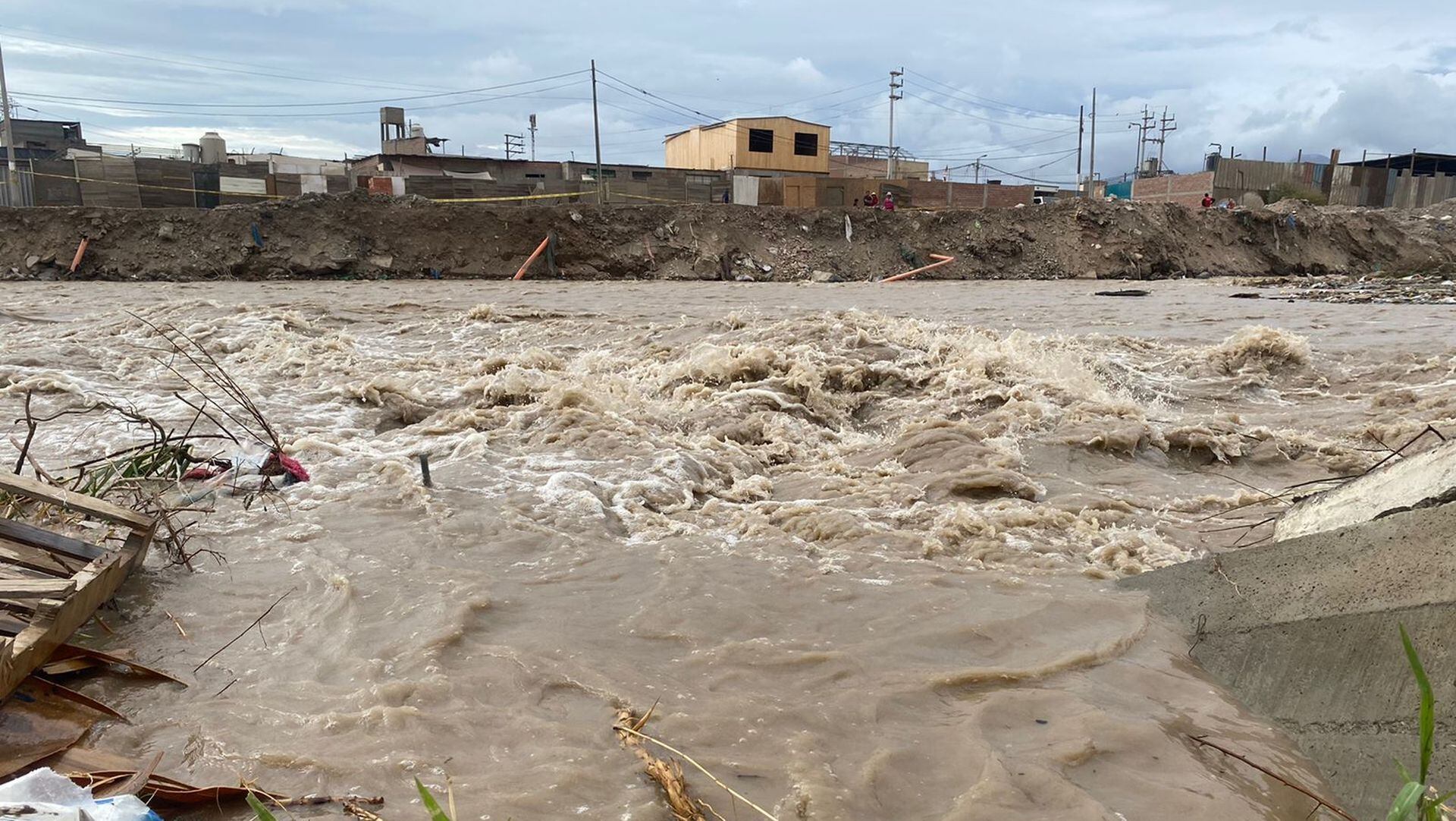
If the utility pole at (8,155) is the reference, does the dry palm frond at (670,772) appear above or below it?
below

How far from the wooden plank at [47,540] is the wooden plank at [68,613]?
51 millimetres

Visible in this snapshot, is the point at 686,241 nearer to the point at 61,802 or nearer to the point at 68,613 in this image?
the point at 68,613

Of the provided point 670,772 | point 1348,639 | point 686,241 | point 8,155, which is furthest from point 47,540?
point 8,155

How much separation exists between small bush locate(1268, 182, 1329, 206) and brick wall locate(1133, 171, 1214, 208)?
263 centimetres

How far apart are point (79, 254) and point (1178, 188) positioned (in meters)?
40.5

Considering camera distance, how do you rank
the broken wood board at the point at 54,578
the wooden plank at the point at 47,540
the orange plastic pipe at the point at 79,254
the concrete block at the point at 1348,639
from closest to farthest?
the concrete block at the point at 1348,639, the broken wood board at the point at 54,578, the wooden plank at the point at 47,540, the orange plastic pipe at the point at 79,254

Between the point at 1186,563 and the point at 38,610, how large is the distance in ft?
13.3

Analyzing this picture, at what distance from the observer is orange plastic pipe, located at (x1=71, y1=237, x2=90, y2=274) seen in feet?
61.6

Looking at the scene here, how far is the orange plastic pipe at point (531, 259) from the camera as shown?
20.7 metres

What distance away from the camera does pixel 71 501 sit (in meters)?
3.28

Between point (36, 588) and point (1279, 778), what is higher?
point (36, 588)

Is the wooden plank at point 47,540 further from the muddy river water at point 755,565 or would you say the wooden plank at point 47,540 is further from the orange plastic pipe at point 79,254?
the orange plastic pipe at point 79,254

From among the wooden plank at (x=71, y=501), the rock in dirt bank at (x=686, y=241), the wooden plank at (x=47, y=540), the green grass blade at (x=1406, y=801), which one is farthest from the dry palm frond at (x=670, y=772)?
the rock in dirt bank at (x=686, y=241)

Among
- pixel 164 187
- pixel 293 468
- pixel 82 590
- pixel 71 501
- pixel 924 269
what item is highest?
pixel 164 187
